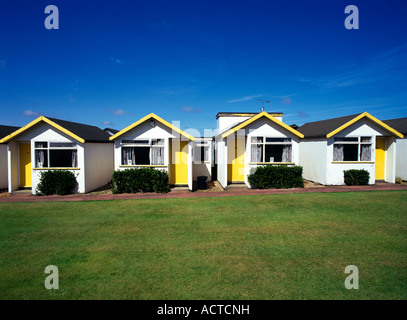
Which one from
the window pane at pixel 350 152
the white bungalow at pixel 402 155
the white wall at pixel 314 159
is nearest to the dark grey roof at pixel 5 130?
the white wall at pixel 314 159

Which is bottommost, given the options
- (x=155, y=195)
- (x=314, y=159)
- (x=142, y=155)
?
(x=155, y=195)

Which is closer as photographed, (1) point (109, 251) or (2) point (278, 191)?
(1) point (109, 251)

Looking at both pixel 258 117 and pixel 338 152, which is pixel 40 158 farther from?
pixel 338 152

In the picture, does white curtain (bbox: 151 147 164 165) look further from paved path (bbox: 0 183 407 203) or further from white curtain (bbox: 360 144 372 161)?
white curtain (bbox: 360 144 372 161)

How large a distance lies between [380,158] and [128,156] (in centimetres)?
1552

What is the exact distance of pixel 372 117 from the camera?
605 inches

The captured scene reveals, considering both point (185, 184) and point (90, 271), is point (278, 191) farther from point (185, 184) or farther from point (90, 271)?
point (90, 271)

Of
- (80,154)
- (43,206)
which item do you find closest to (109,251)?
(43,206)

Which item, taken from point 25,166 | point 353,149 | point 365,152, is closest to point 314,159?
point 353,149

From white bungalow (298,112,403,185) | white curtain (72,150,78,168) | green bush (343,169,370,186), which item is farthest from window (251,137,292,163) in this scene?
white curtain (72,150,78,168)

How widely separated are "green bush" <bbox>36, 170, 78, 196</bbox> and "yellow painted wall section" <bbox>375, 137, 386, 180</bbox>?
59.6 feet

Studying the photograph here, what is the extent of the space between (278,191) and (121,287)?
10729mm

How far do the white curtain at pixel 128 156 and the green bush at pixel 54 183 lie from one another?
115 inches

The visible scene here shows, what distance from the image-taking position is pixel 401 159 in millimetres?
16812
